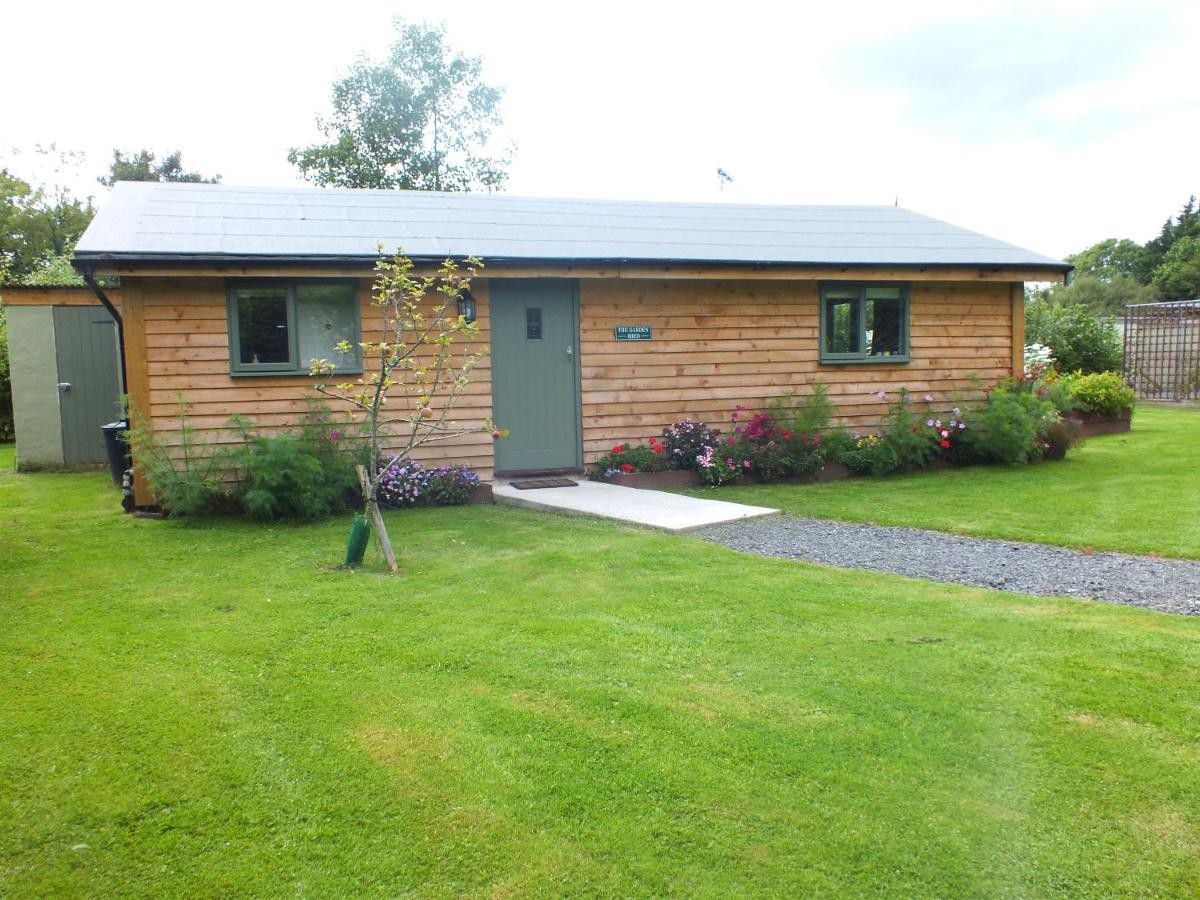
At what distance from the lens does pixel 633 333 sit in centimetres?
1009

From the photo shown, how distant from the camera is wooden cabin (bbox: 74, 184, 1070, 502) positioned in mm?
8375

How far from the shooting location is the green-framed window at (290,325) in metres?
Answer: 8.55

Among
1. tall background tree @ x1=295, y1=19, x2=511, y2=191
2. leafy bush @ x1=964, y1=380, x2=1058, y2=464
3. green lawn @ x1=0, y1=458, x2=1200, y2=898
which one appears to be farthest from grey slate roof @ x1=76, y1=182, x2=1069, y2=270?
tall background tree @ x1=295, y1=19, x2=511, y2=191

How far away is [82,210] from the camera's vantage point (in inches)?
1391

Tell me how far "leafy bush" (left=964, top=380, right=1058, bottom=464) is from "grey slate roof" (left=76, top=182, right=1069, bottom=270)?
1.71m

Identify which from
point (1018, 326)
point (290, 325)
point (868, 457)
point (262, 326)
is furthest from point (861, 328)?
point (262, 326)

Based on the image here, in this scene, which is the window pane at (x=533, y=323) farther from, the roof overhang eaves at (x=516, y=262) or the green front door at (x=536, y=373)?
the roof overhang eaves at (x=516, y=262)

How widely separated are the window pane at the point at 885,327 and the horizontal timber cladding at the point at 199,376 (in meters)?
6.44

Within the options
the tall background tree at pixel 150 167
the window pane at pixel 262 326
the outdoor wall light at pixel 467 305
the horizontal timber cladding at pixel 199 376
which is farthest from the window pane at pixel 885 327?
the tall background tree at pixel 150 167

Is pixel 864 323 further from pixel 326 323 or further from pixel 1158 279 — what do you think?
pixel 1158 279

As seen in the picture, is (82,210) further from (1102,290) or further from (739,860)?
(1102,290)

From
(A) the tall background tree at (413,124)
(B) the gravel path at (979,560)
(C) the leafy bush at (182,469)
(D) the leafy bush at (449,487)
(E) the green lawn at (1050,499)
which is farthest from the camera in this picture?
(A) the tall background tree at (413,124)

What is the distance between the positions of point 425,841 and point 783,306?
9017 millimetres

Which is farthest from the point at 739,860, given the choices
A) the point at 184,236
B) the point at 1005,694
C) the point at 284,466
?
the point at 184,236
